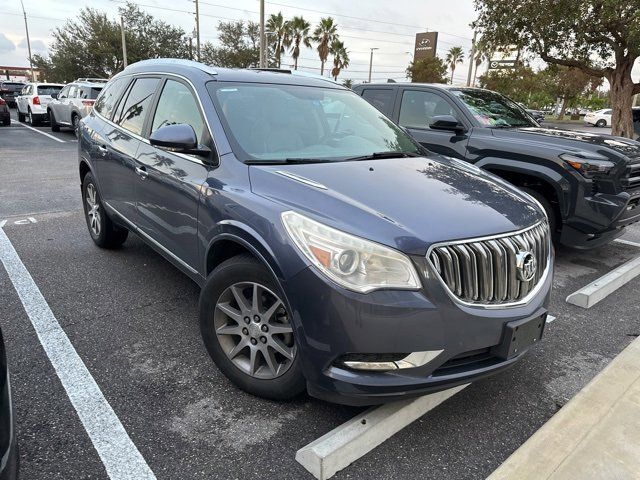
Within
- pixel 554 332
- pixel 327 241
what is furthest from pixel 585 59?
Result: pixel 327 241

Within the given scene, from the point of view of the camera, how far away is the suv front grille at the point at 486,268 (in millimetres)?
2141

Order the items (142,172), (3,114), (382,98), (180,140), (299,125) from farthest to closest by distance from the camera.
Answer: (3,114) → (382,98) → (142,172) → (299,125) → (180,140)

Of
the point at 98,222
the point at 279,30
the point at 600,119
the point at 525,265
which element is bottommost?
the point at 98,222

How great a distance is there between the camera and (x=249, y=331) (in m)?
2.59

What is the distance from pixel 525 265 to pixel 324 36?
5765 cm

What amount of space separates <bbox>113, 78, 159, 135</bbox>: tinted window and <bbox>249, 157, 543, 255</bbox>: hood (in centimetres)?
165

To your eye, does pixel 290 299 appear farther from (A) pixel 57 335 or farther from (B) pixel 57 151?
(B) pixel 57 151

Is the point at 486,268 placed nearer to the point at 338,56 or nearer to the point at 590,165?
the point at 590,165

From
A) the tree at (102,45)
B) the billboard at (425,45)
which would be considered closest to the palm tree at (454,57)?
the billboard at (425,45)

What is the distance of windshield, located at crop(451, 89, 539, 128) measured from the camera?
18.7 feet

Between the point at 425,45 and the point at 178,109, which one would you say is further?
the point at 425,45

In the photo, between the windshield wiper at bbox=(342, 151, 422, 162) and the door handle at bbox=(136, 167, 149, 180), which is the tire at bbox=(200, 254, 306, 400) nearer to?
the windshield wiper at bbox=(342, 151, 422, 162)

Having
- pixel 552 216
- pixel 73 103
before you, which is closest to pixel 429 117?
pixel 552 216

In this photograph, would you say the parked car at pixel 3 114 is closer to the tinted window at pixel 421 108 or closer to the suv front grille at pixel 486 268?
the tinted window at pixel 421 108
